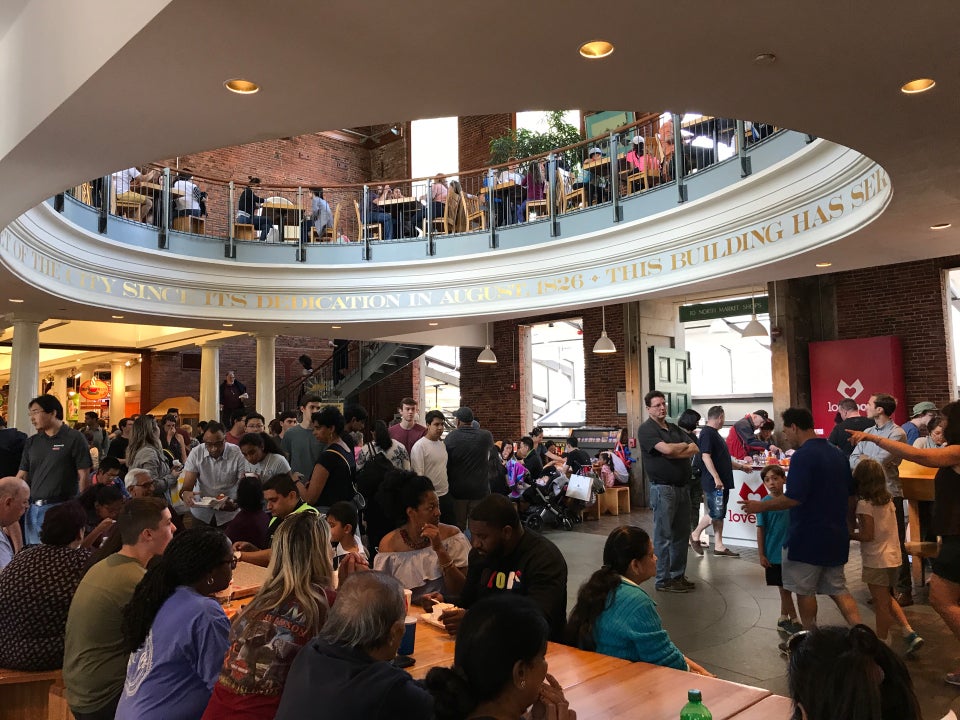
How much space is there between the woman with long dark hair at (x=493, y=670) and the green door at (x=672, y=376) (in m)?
11.1

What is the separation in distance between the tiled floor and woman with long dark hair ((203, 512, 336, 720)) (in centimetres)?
300

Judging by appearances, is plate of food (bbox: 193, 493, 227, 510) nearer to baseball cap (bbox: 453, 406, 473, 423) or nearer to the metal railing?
baseball cap (bbox: 453, 406, 473, 423)

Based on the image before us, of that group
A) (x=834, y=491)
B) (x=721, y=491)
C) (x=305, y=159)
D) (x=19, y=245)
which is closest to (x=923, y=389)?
(x=721, y=491)

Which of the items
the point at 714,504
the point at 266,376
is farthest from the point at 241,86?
the point at 266,376

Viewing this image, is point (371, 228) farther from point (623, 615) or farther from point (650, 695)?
point (650, 695)

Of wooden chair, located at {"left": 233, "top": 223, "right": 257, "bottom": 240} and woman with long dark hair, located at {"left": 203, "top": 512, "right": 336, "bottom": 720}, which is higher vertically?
wooden chair, located at {"left": 233, "top": 223, "right": 257, "bottom": 240}

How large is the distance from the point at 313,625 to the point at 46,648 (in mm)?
1445

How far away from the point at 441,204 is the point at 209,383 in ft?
19.5

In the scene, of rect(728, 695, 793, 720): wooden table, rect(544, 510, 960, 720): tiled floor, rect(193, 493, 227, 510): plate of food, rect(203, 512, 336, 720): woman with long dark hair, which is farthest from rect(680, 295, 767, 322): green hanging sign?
rect(203, 512, 336, 720): woman with long dark hair

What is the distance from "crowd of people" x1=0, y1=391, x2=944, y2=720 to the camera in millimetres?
1784

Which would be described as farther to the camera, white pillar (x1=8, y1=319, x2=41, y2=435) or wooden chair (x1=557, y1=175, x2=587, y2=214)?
wooden chair (x1=557, y1=175, x2=587, y2=214)

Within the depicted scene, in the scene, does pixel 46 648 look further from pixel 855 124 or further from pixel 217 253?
pixel 217 253

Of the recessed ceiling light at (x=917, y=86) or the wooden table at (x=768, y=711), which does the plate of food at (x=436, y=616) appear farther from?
the recessed ceiling light at (x=917, y=86)

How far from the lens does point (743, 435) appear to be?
9.57 m
